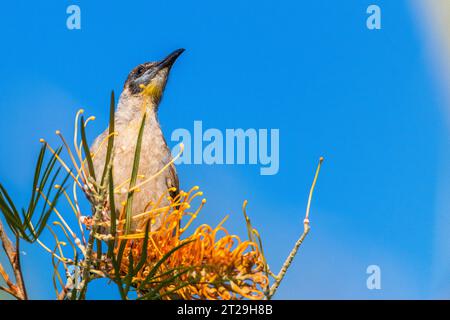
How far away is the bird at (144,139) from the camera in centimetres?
576

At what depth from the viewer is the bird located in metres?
5.76

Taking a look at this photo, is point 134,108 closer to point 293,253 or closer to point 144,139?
point 144,139

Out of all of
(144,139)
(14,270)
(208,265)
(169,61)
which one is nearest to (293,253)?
(208,265)

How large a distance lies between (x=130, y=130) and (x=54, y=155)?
362 cm

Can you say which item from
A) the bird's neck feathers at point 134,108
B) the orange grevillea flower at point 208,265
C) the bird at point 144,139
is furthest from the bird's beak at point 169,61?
the orange grevillea flower at point 208,265

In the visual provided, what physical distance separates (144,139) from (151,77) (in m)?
0.80

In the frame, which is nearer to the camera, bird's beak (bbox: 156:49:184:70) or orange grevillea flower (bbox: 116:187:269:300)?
orange grevillea flower (bbox: 116:187:269:300)

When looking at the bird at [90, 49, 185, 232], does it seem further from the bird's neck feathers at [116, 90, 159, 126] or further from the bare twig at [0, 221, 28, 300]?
the bare twig at [0, 221, 28, 300]

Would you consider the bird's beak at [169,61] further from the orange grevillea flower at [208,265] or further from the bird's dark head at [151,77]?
the orange grevillea flower at [208,265]

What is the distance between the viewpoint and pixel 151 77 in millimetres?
6754

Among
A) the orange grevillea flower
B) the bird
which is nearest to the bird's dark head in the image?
the bird

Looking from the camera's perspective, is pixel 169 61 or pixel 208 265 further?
pixel 169 61
